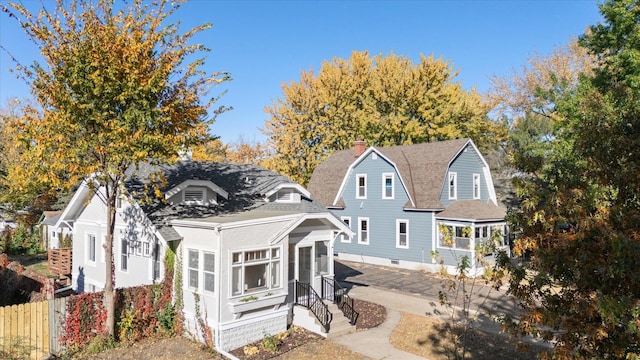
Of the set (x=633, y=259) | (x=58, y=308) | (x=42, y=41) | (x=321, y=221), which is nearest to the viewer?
(x=633, y=259)

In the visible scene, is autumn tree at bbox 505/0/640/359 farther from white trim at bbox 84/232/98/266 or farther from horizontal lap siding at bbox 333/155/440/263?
horizontal lap siding at bbox 333/155/440/263

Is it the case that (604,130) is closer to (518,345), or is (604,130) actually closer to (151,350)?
(518,345)

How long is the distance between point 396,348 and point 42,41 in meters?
13.9

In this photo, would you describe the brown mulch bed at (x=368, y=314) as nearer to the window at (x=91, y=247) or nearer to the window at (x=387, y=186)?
the window at (x=387, y=186)

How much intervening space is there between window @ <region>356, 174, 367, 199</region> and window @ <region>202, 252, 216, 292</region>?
696 inches

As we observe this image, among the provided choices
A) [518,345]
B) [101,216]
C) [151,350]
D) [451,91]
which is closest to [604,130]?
[518,345]

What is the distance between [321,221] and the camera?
1667 cm

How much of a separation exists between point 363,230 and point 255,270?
1672cm

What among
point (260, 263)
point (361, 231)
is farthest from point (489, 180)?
point (260, 263)

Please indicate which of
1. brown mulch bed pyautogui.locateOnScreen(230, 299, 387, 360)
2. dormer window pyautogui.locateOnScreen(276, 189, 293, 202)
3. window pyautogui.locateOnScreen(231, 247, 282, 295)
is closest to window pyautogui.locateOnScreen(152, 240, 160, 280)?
window pyautogui.locateOnScreen(231, 247, 282, 295)

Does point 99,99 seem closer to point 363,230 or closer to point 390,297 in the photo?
point 390,297

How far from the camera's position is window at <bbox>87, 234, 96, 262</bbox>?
19469mm

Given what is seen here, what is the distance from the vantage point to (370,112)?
39.8 meters

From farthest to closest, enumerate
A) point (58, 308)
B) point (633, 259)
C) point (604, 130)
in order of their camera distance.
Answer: point (58, 308), point (604, 130), point (633, 259)
